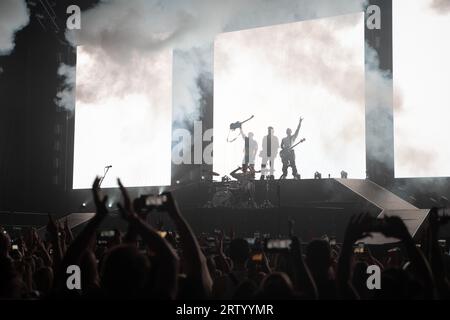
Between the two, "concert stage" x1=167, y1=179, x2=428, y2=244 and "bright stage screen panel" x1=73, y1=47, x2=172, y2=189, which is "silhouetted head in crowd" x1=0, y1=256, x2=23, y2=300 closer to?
"concert stage" x1=167, y1=179, x2=428, y2=244

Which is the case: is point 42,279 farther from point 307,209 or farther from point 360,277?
point 307,209

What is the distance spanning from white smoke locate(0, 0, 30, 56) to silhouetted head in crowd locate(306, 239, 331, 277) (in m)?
11.5

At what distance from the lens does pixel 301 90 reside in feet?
47.2

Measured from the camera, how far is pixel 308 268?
3.03m

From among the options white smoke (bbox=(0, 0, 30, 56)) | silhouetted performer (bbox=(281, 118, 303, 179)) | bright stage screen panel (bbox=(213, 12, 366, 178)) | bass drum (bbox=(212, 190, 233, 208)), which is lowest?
bass drum (bbox=(212, 190, 233, 208))

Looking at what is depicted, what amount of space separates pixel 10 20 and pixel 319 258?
13050 millimetres

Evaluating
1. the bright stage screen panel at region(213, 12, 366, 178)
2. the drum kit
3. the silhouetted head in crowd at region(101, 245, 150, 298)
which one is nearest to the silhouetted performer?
the bright stage screen panel at region(213, 12, 366, 178)

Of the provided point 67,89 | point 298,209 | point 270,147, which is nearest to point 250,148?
point 270,147

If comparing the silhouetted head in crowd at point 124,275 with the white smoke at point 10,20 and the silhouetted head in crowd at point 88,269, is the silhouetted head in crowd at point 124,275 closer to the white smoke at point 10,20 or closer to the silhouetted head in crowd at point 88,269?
the silhouetted head in crowd at point 88,269

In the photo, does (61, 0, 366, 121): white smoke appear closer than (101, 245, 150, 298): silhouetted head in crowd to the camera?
No

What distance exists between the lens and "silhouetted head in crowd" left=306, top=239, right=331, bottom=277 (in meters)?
3.00

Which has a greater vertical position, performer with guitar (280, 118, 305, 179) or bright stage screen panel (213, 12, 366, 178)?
bright stage screen panel (213, 12, 366, 178)
